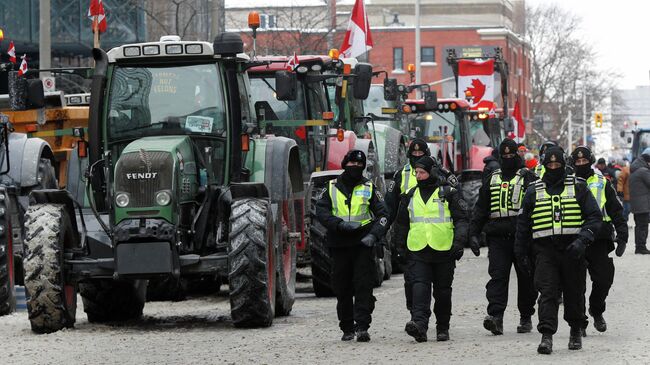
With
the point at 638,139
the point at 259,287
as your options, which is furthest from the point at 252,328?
the point at 638,139

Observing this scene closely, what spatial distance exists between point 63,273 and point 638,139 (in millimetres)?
41973

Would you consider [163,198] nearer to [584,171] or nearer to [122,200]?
[122,200]

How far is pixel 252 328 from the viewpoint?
47.4ft

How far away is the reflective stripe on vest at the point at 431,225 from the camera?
1345 cm

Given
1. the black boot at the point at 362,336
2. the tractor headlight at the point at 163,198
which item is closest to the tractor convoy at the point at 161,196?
the tractor headlight at the point at 163,198

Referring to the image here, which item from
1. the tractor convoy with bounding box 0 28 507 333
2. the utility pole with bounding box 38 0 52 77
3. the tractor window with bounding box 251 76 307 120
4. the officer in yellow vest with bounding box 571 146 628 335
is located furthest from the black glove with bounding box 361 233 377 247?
the utility pole with bounding box 38 0 52 77

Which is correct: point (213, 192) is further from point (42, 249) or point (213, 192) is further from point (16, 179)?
point (16, 179)

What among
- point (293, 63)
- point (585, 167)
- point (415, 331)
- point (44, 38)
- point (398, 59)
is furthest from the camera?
point (398, 59)

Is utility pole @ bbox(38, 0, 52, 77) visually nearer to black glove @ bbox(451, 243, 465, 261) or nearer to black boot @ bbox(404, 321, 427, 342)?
black glove @ bbox(451, 243, 465, 261)

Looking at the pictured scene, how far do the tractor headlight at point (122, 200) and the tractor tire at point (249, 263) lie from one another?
961mm

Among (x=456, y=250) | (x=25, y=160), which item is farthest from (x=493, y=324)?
(x=25, y=160)

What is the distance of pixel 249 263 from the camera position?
14.1 m

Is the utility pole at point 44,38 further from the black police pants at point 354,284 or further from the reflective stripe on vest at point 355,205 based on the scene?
the black police pants at point 354,284

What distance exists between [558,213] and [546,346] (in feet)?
3.64
